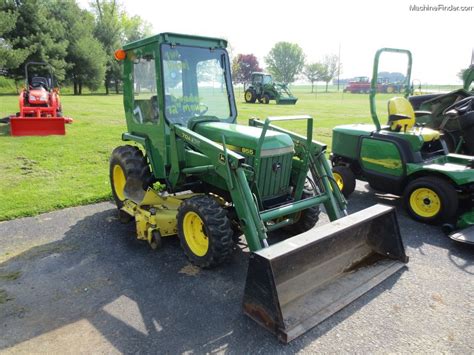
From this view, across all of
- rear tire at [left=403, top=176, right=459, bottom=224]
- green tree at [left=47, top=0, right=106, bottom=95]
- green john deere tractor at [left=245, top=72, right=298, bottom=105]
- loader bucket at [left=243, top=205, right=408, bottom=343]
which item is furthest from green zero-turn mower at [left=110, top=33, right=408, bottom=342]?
green tree at [left=47, top=0, right=106, bottom=95]

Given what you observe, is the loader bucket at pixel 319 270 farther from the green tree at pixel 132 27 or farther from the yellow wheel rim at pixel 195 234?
the green tree at pixel 132 27

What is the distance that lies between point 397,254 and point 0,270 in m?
4.16

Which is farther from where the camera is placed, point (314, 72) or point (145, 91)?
point (314, 72)

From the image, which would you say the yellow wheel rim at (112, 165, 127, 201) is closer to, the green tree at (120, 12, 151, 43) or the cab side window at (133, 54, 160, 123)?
the cab side window at (133, 54, 160, 123)

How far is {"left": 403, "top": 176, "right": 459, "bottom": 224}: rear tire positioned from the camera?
190 inches

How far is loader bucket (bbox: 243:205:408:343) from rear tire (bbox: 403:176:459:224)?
1511mm

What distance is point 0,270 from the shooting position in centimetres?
373

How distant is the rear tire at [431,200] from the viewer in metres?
4.83

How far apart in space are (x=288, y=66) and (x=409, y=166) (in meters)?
75.1

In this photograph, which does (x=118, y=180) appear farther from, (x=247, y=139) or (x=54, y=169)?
(x=54, y=169)

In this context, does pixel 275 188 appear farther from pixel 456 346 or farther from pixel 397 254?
pixel 456 346

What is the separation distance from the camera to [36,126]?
10.3 m

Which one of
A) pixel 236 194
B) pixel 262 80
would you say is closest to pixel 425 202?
pixel 236 194

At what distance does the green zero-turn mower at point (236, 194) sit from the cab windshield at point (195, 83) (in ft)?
0.04
